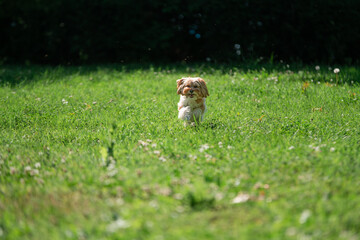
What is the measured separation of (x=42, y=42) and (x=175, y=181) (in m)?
11.2

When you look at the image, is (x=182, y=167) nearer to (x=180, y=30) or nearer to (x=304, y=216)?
(x=304, y=216)

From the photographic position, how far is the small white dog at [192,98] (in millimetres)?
4977

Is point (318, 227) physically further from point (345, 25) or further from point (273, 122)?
point (345, 25)

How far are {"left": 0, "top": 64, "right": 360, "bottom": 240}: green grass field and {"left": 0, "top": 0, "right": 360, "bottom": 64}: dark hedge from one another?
4422 mm

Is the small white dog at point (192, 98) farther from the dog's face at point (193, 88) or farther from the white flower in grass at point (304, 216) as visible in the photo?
the white flower in grass at point (304, 216)

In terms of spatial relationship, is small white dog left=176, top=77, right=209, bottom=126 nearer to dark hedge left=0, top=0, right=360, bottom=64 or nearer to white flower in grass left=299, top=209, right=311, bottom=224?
white flower in grass left=299, top=209, right=311, bottom=224

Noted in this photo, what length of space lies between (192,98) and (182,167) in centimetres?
146

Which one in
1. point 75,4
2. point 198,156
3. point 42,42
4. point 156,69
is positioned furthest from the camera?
point 42,42

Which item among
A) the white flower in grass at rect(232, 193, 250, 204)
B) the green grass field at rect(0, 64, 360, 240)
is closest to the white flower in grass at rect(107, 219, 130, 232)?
the green grass field at rect(0, 64, 360, 240)

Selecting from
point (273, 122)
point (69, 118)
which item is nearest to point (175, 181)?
point (273, 122)

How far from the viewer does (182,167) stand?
380 cm

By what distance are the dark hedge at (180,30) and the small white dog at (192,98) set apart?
6004mm

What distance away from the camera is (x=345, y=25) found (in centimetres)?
1092

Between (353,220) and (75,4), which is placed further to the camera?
(75,4)
